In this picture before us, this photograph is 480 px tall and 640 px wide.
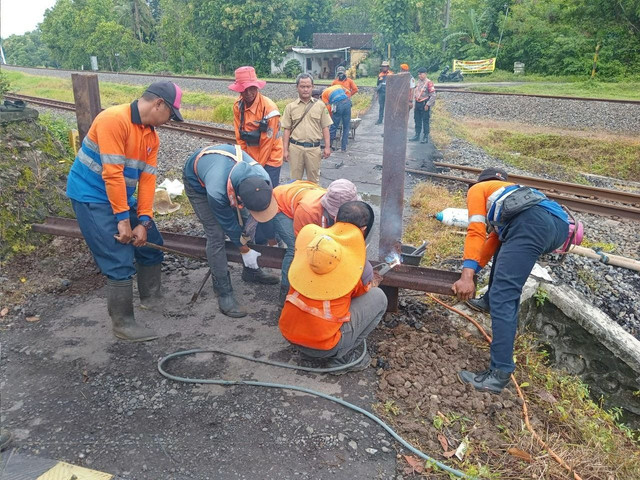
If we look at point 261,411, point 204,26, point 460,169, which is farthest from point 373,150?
point 204,26

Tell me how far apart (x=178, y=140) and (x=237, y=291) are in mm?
7098

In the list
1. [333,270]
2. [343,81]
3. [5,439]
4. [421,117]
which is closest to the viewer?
[5,439]

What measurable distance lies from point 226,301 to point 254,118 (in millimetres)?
2236


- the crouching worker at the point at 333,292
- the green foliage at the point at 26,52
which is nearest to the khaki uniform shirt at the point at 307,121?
the crouching worker at the point at 333,292

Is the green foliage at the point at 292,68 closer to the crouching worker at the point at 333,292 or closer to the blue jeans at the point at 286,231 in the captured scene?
the blue jeans at the point at 286,231

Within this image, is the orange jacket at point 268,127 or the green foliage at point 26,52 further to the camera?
the green foliage at point 26,52

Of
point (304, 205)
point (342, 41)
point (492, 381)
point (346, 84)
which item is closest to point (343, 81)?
point (346, 84)

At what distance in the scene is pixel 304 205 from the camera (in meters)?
3.71

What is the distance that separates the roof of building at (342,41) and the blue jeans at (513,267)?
39.2 m

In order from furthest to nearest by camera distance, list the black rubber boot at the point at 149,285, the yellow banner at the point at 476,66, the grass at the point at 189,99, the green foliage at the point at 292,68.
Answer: the green foliage at the point at 292,68 → the yellow banner at the point at 476,66 → the grass at the point at 189,99 → the black rubber boot at the point at 149,285

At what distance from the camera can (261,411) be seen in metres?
3.10

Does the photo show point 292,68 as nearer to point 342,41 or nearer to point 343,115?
point 342,41

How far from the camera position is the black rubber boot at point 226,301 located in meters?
4.28

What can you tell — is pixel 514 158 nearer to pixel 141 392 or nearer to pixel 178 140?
pixel 178 140
